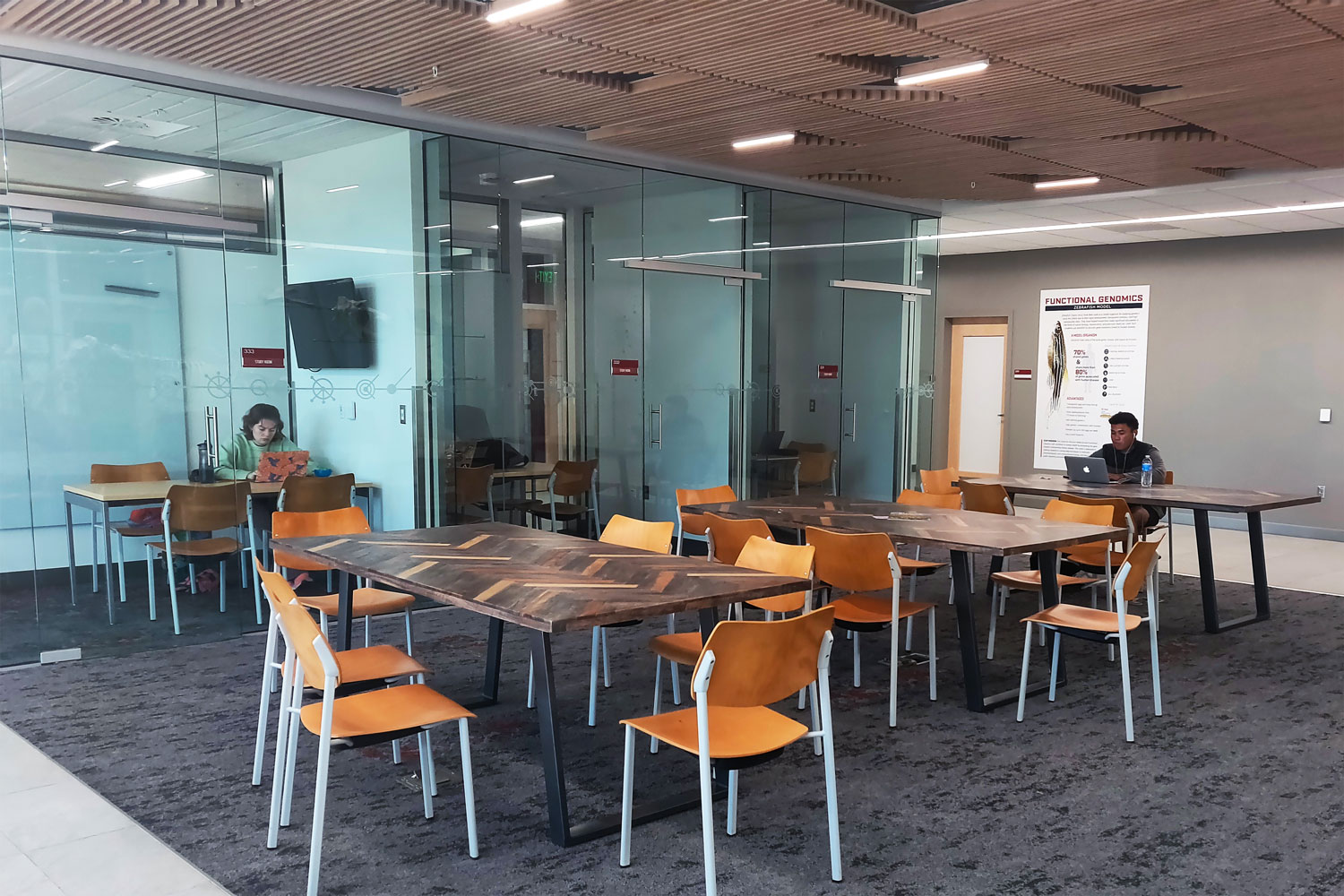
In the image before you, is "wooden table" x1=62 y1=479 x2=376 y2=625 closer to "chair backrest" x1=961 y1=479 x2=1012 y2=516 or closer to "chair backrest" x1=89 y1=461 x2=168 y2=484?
"chair backrest" x1=89 y1=461 x2=168 y2=484

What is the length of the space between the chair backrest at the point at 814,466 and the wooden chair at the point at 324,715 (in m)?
5.95

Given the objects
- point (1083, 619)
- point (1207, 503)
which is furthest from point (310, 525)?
point (1207, 503)

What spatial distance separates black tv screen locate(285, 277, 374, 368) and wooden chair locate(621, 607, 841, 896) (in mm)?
3832

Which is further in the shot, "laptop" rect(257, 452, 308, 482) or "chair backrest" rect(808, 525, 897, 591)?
"laptop" rect(257, 452, 308, 482)

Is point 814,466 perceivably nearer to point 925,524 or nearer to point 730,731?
point 925,524

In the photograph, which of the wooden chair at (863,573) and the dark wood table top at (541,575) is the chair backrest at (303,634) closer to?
the dark wood table top at (541,575)

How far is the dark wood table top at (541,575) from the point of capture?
294cm

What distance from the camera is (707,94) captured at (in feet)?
18.2

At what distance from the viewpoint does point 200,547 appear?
5.55 metres

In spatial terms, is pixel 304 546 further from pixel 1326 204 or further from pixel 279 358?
pixel 1326 204

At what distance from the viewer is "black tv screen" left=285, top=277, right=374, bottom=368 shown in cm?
584

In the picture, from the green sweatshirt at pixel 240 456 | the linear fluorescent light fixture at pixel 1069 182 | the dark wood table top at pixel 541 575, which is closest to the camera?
the dark wood table top at pixel 541 575

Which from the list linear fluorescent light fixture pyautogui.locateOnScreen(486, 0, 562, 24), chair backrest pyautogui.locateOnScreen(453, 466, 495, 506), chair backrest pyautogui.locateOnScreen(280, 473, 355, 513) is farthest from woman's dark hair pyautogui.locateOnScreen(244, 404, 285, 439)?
linear fluorescent light fixture pyautogui.locateOnScreen(486, 0, 562, 24)

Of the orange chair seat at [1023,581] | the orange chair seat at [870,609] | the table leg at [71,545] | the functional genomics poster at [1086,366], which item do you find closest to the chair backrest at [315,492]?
the table leg at [71,545]
